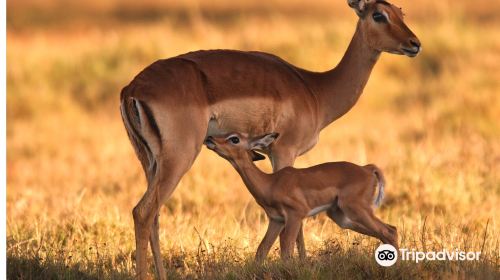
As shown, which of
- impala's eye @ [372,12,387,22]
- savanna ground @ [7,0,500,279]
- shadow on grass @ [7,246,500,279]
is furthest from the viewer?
impala's eye @ [372,12,387,22]

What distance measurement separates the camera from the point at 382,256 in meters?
6.79

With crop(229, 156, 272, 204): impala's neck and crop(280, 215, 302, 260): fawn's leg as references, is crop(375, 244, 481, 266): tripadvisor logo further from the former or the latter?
crop(229, 156, 272, 204): impala's neck

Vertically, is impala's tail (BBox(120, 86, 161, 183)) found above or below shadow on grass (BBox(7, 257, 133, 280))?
above

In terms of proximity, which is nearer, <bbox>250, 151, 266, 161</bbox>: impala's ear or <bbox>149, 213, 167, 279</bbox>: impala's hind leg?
<bbox>149, 213, 167, 279</bbox>: impala's hind leg

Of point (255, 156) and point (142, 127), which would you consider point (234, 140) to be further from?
point (142, 127)

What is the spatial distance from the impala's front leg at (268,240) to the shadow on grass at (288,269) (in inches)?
2.9

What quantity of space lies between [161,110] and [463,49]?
10.3 metres

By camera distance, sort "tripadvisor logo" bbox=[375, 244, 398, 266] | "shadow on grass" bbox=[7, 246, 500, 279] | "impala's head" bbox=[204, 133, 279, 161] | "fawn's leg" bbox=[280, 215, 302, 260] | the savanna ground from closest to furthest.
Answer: "shadow on grass" bbox=[7, 246, 500, 279] < "tripadvisor logo" bbox=[375, 244, 398, 266] < "fawn's leg" bbox=[280, 215, 302, 260] < "impala's head" bbox=[204, 133, 279, 161] < the savanna ground

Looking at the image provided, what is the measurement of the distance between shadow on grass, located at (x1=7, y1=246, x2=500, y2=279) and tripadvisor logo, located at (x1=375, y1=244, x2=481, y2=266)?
0.17 feet

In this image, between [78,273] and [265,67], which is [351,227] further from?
[78,273]

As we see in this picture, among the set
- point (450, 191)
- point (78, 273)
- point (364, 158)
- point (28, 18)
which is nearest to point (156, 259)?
point (78, 273)

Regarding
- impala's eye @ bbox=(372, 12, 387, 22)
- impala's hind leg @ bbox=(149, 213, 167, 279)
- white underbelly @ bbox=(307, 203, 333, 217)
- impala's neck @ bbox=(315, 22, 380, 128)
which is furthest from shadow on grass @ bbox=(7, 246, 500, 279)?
impala's eye @ bbox=(372, 12, 387, 22)

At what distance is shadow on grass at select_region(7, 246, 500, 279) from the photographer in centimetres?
660

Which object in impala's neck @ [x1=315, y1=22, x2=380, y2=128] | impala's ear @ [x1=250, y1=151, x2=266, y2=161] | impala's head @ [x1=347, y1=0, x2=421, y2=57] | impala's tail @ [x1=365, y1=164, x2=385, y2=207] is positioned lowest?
impala's tail @ [x1=365, y1=164, x2=385, y2=207]
